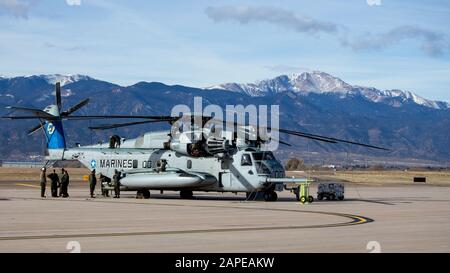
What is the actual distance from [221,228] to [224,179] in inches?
662

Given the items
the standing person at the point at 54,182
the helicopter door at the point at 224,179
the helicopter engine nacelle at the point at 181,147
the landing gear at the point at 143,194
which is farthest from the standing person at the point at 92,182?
the helicopter door at the point at 224,179

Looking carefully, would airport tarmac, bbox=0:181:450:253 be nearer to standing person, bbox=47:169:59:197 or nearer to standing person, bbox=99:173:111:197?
standing person, bbox=47:169:59:197

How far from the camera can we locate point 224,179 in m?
40.0

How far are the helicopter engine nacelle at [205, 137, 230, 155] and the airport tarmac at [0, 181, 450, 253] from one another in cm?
523

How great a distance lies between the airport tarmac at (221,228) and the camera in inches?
719

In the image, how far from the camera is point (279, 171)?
38969 millimetres

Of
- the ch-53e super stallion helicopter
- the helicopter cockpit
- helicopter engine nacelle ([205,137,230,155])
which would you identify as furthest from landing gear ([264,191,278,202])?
helicopter engine nacelle ([205,137,230,155])

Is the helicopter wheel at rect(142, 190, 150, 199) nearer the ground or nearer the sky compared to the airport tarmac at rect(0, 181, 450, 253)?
nearer the ground

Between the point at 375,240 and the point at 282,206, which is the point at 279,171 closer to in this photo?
the point at 282,206

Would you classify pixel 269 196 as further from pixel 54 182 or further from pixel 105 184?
pixel 54 182

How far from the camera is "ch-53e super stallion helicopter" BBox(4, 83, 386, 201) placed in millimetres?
38875

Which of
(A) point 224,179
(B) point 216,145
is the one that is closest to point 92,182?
(A) point 224,179

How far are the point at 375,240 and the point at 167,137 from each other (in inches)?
922

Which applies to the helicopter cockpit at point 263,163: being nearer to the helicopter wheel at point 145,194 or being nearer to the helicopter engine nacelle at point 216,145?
the helicopter engine nacelle at point 216,145
